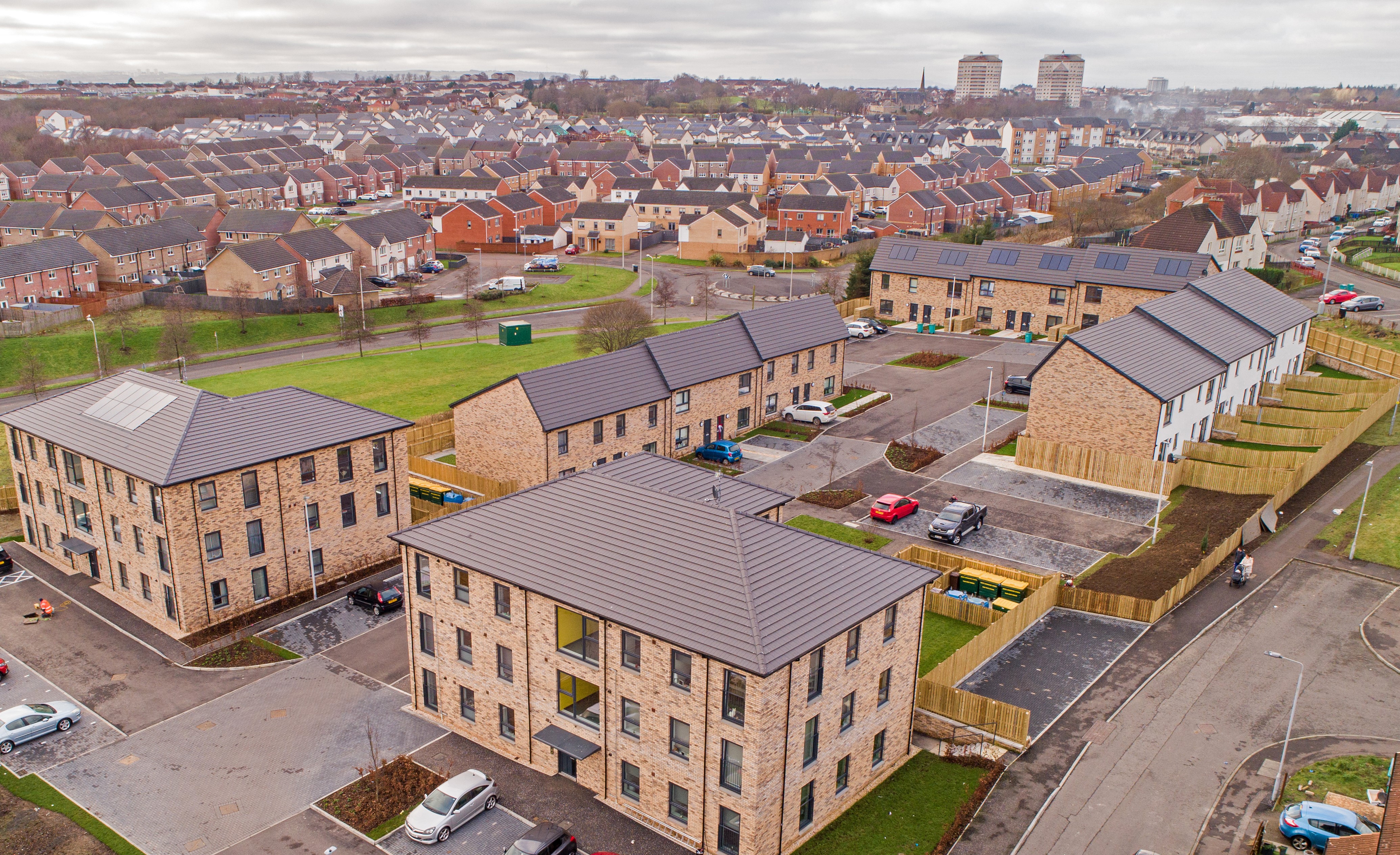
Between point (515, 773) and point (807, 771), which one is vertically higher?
point (807, 771)

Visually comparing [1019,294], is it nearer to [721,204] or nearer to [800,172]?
[721,204]

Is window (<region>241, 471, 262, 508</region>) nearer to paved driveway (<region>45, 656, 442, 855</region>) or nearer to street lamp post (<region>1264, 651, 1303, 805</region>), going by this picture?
paved driveway (<region>45, 656, 442, 855</region>)

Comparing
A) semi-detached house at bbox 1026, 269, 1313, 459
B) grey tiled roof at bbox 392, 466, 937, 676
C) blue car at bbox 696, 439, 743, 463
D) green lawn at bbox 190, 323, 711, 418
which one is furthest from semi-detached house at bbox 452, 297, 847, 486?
grey tiled roof at bbox 392, 466, 937, 676

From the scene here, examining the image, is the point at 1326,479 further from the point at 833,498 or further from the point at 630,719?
the point at 630,719

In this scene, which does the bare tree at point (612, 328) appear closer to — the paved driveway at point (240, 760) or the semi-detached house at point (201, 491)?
the semi-detached house at point (201, 491)

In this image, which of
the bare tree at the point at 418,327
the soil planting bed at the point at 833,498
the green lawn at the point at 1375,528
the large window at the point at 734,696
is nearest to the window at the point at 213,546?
the large window at the point at 734,696

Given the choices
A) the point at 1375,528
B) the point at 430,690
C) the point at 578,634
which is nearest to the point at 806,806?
the point at 578,634

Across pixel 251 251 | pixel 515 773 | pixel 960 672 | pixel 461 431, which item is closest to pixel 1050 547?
pixel 960 672
